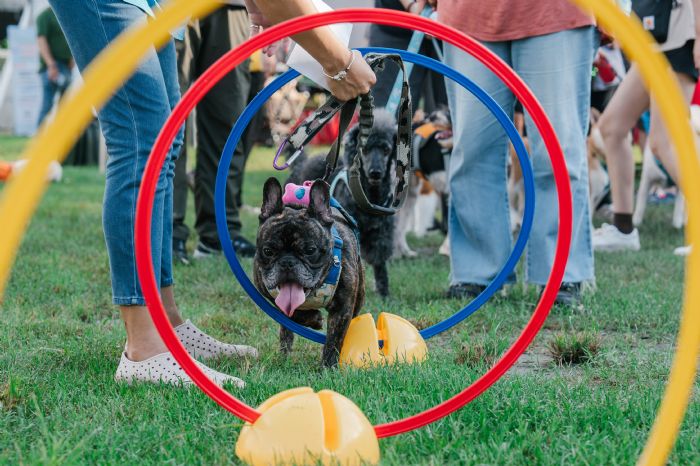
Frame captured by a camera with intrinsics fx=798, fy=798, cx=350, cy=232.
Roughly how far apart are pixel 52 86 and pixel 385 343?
12.2m

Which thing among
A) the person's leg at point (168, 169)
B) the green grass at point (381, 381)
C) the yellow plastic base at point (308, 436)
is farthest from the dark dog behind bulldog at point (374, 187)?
the yellow plastic base at point (308, 436)

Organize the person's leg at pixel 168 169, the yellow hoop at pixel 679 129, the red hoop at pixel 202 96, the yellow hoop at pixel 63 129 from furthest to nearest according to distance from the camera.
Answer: the person's leg at pixel 168 169 → the red hoop at pixel 202 96 → the yellow hoop at pixel 679 129 → the yellow hoop at pixel 63 129

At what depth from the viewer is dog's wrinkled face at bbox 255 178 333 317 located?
304 cm

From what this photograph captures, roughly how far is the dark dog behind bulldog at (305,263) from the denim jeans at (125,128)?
17.1 inches

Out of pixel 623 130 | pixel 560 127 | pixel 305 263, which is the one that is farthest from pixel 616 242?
pixel 305 263

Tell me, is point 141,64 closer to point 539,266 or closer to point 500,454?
point 500,454

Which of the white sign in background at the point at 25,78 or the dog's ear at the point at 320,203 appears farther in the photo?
the white sign in background at the point at 25,78

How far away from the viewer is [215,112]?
234 inches

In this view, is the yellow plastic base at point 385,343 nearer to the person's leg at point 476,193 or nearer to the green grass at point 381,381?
the green grass at point 381,381

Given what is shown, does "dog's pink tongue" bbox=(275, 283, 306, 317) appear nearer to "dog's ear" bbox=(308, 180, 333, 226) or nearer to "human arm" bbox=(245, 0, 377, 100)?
"dog's ear" bbox=(308, 180, 333, 226)

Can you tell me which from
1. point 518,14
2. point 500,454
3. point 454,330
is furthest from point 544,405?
point 518,14

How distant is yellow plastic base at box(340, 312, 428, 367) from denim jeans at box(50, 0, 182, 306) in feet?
2.82

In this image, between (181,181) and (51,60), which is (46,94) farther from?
(181,181)

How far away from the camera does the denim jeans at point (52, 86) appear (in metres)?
13.9
